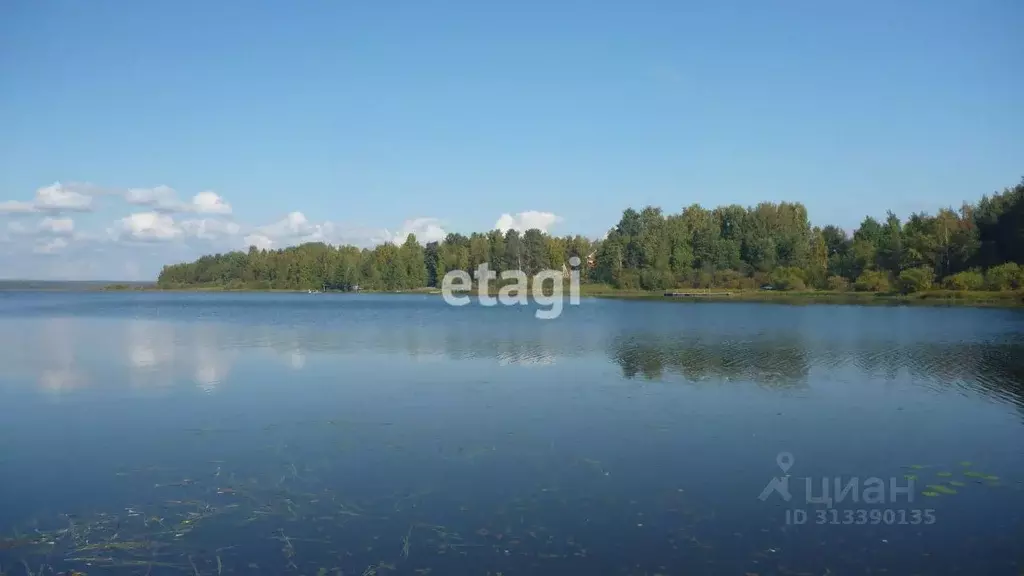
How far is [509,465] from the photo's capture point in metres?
11.6

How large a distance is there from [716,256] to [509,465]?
102 meters

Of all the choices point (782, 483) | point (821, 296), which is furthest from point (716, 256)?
point (782, 483)

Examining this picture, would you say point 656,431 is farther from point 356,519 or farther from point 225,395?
point 225,395

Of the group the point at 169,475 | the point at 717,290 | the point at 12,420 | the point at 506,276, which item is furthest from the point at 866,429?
the point at 506,276

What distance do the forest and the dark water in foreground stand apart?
6157 centimetres

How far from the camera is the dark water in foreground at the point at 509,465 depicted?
26.9ft

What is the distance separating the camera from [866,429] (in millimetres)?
14359

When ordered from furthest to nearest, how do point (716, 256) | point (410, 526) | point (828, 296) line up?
point (716, 256) → point (828, 296) → point (410, 526)

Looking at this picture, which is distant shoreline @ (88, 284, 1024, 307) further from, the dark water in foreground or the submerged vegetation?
the submerged vegetation

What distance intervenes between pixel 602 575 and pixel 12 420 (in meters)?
13.9

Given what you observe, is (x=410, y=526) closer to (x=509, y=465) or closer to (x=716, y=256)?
(x=509, y=465)

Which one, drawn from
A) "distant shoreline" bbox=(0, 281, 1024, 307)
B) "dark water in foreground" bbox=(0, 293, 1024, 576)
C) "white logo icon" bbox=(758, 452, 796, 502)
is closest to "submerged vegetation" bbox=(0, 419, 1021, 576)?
"dark water in foreground" bbox=(0, 293, 1024, 576)

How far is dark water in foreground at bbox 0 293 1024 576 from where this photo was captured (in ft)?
26.9

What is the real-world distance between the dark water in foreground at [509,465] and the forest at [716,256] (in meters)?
61.6
